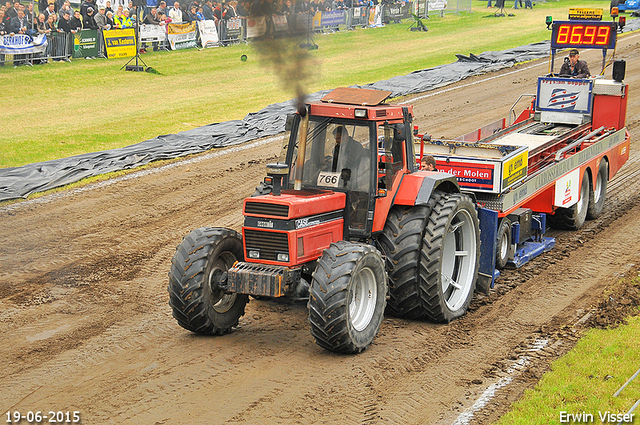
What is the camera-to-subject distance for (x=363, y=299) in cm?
774

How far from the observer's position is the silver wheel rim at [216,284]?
775 cm

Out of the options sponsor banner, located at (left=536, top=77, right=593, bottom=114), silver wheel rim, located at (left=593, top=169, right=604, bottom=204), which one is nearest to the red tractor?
silver wheel rim, located at (left=593, top=169, right=604, bottom=204)

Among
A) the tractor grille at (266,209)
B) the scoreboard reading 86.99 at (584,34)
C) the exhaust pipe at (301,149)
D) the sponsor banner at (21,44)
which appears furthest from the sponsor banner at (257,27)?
the sponsor banner at (21,44)

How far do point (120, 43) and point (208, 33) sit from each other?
13.4 feet

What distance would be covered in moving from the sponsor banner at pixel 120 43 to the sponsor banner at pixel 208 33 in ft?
10.8

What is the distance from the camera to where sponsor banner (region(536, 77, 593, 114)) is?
47.7ft

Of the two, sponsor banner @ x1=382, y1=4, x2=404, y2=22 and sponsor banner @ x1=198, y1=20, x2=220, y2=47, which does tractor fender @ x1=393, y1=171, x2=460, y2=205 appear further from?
sponsor banner @ x1=382, y1=4, x2=404, y2=22

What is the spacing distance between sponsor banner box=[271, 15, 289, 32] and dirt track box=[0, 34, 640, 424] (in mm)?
3253

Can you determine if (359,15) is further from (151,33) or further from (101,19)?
(101,19)

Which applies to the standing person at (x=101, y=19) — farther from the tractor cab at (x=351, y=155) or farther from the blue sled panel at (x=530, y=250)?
the tractor cab at (x=351, y=155)

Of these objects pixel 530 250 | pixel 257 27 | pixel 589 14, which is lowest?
pixel 530 250

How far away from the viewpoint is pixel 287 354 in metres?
7.66

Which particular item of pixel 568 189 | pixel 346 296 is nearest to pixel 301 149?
pixel 346 296

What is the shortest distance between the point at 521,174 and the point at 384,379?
15.7ft
